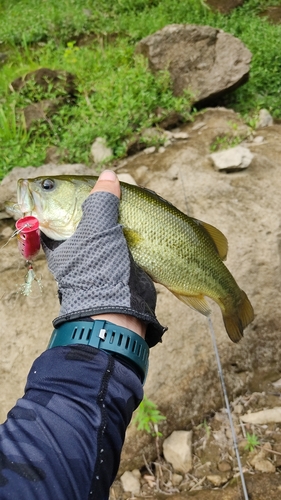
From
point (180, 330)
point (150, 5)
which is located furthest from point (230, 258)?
point (150, 5)

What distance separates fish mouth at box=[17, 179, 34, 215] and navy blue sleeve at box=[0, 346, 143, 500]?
0.98 metres

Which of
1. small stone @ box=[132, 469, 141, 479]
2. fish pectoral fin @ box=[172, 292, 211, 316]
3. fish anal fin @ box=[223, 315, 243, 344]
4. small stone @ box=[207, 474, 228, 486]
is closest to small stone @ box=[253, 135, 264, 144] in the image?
fish anal fin @ box=[223, 315, 243, 344]

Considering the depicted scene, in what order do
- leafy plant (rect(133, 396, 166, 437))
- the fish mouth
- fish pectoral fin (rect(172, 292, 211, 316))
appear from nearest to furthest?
the fish mouth < fish pectoral fin (rect(172, 292, 211, 316)) < leafy plant (rect(133, 396, 166, 437))

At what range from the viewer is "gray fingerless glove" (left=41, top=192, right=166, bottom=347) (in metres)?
1.83

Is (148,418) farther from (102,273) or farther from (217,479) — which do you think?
(102,273)

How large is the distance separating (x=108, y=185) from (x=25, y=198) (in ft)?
1.61

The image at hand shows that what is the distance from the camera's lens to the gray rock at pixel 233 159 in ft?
14.9

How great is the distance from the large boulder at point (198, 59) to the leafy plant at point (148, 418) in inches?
179

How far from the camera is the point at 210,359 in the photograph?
3.40 metres

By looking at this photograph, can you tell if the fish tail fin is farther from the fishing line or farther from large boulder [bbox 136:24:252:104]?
large boulder [bbox 136:24:252:104]

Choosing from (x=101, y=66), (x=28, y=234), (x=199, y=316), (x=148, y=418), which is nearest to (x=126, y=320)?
(x=28, y=234)

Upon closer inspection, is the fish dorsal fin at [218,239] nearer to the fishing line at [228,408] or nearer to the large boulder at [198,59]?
the fishing line at [228,408]

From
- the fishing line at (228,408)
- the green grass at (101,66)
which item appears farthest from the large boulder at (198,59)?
the fishing line at (228,408)

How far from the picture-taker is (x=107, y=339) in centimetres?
165
